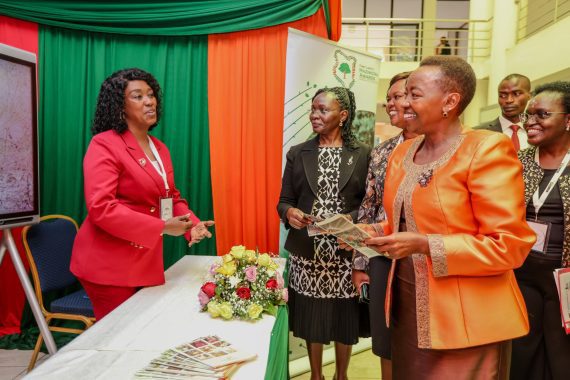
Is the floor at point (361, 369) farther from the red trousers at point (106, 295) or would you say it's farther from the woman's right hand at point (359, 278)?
the red trousers at point (106, 295)

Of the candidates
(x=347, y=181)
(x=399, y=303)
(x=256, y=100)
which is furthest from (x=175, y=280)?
(x=256, y=100)

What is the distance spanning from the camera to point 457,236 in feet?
4.47

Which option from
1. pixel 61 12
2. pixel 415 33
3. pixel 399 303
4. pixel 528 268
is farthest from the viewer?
pixel 415 33

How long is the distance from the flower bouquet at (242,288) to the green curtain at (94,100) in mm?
1624

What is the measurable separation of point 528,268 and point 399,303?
39.7 inches

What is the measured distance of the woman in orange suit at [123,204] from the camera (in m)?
2.07

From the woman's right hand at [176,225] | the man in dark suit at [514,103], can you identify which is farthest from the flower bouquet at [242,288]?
the man in dark suit at [514,103]

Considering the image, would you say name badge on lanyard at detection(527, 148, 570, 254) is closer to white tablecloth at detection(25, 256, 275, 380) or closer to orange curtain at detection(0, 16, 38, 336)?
white tablecloth at detection(25, 256, 275, 380)

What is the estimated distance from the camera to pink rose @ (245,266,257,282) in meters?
1.97

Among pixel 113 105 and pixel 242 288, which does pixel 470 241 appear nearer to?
pixel 242 288

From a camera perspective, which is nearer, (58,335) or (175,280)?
(175,280)

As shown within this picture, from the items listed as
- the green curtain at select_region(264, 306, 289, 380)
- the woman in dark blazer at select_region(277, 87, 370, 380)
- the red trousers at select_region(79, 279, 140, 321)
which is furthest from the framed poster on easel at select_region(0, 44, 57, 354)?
the woman in dark blazer at select_region(277, 87, 370, 380)

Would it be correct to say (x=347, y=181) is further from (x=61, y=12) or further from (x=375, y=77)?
(x=61, y=12)

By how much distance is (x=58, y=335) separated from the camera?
355 centimetres
